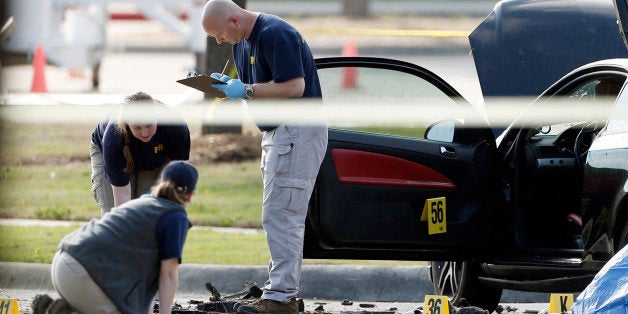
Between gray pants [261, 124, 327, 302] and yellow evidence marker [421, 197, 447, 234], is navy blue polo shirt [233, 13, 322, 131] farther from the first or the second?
yellow evidence marker [421, 197, 447, 234]

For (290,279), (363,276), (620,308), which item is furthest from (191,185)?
(363,276)

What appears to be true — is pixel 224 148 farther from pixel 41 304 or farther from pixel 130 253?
pixel 130 253

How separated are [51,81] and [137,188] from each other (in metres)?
13.9

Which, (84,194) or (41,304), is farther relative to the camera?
(84,194)

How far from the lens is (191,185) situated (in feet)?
20.4

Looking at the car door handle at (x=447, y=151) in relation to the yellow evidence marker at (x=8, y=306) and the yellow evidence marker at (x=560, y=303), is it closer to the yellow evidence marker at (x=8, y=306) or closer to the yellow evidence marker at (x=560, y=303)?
the yellow evidence marker at (x=560, y=303)

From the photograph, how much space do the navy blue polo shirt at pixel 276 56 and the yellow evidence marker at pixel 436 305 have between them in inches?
46.8

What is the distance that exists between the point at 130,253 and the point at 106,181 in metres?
1.73

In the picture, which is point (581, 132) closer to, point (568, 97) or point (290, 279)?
point (568, 97)

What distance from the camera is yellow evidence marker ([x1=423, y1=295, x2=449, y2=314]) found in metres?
6.98

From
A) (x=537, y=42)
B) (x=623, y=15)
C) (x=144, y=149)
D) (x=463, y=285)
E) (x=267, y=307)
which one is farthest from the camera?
(x=537, y=42)

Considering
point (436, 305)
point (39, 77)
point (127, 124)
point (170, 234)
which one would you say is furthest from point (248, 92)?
point (39, 77)

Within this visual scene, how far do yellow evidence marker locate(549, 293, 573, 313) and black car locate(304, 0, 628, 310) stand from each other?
10.9 inches

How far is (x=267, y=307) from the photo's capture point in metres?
7.32
